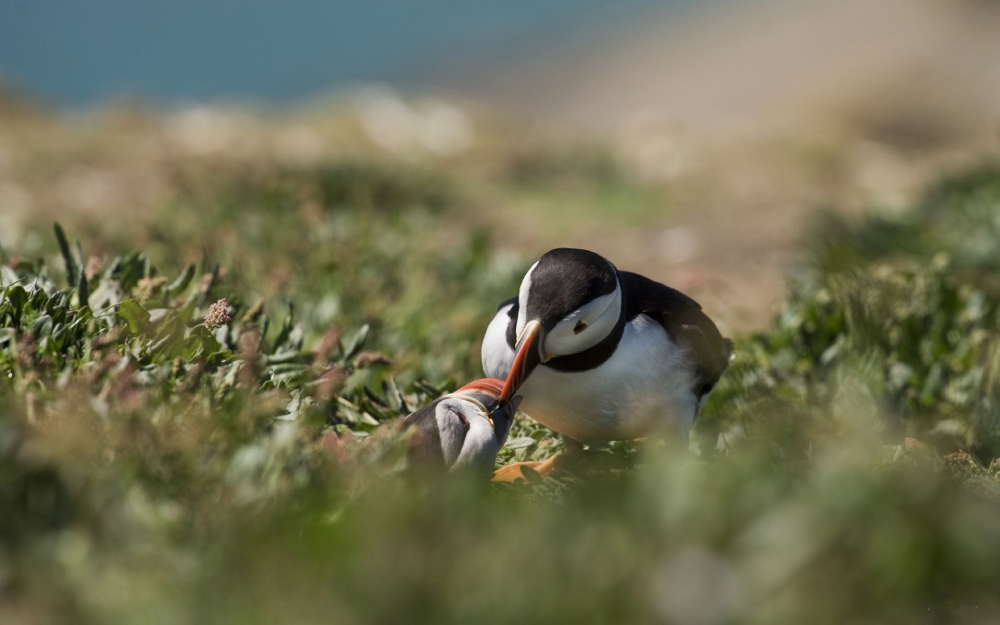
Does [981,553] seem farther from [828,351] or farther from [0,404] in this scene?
[828,351]

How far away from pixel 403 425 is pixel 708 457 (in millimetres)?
1111

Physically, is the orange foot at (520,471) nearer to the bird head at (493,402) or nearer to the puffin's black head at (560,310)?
the bird head at (493,402)

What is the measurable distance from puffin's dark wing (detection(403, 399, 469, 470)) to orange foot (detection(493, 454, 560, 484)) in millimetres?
311

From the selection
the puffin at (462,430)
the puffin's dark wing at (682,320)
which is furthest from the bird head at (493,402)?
the puffin's dark wing at (682,320)

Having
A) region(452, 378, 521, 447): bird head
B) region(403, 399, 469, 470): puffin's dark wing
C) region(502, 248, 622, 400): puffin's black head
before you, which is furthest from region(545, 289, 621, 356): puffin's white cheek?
region(403, 399, 469, 470): puffin's dark wing

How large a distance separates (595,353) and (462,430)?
1.59 feet

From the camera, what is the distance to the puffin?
281 centimetres

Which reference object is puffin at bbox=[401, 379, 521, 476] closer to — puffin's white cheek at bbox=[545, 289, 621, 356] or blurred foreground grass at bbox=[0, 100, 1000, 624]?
blurred foreground grass at bbox=[0, 100, 1000, 624]

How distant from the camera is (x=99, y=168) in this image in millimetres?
10180

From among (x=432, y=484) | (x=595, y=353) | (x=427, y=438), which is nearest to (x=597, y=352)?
(x=595, y=353)

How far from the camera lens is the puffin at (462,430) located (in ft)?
9.22

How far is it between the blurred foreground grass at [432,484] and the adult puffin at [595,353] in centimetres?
20

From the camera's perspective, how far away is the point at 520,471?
3.19 metres

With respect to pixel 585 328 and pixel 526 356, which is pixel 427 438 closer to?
pixel 526 356
